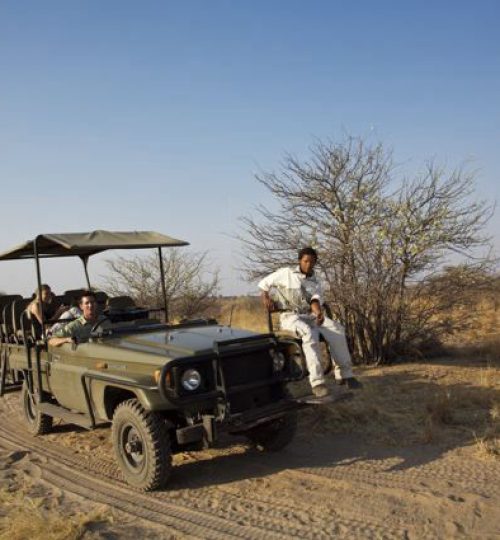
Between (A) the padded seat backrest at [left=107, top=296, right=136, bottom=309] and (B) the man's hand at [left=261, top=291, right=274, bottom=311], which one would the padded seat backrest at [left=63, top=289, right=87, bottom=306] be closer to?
(A) the padded seat backrest at [left=107, top=296, right=136, bottom=309]

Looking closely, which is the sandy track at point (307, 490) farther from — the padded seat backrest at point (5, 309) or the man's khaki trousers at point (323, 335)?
the padded seat backrest at point (5, 309)

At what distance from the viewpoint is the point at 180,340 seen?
18.1ft

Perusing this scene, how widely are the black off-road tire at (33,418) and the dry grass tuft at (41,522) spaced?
7.15ft

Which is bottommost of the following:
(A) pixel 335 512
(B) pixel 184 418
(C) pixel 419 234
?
(A) pixel 335 512

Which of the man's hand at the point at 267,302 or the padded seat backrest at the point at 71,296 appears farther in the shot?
the padded seat backrest at the point at 71,296

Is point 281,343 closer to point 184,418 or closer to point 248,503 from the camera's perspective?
point 184,418

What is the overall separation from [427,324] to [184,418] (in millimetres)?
6151

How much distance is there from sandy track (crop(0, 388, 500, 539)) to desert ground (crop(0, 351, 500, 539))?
1 centimetres

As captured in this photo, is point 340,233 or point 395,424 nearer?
point 395,424

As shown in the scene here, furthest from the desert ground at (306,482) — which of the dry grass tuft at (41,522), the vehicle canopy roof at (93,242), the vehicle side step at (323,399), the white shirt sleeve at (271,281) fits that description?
the vehicle canopy roof at (93,242)

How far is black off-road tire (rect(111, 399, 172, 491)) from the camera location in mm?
4965

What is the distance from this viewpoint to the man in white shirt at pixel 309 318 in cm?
582

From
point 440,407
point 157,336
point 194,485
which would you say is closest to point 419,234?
point 440,407

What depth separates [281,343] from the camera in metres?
5.73
